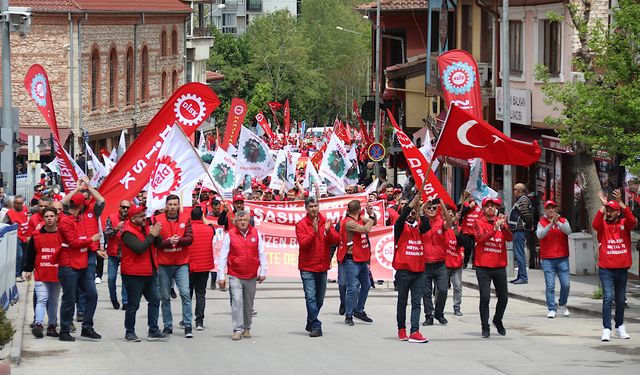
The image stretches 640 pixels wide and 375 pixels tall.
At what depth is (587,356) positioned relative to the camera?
16.0 meters

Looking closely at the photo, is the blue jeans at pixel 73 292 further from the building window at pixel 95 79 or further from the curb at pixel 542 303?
the building window at pixel 95 79

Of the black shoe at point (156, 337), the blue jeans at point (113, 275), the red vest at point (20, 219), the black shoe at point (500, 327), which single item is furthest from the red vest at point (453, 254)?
the red vest at point (20, 219)

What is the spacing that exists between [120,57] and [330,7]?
6271 centimetres

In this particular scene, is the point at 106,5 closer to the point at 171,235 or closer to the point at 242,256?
the point at 171,235

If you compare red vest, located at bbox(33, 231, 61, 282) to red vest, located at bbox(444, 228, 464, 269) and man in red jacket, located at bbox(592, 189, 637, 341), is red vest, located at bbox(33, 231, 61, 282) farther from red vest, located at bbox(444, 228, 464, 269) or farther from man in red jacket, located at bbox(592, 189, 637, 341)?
man in red jacket, located at bbox(592, 189, 637, 341)

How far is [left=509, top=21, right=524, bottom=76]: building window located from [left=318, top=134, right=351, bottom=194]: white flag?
4917 millimetres

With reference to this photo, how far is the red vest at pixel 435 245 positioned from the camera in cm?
1864

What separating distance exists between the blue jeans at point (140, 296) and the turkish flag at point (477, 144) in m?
3.80

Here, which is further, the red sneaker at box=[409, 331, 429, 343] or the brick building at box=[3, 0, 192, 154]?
the brick building at box=[3, 0, 192, 154]

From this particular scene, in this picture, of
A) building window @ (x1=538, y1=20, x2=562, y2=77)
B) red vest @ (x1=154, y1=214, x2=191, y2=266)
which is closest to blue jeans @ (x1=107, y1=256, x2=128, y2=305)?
red vest @ (x1=154, y1=214, x2=191, y2=266)

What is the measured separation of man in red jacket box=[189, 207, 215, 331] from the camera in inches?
725

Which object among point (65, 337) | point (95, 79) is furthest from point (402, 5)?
point (65, 337)

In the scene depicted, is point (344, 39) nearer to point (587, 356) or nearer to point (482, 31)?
point (482, 31)

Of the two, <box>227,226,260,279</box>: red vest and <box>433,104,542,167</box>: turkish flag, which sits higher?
<box>433,104,542,167</box>: turkish flag
